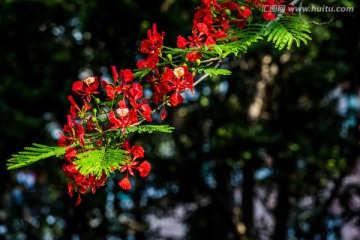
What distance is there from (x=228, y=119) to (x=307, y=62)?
4.58ft

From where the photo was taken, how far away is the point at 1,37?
6047mm

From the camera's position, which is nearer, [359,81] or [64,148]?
[64,148]

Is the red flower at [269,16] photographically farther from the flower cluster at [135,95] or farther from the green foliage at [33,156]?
the green foliage at [33,156]

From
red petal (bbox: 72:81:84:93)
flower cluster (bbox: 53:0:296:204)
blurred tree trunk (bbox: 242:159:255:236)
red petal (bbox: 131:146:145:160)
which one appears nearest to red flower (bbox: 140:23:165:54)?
flower cluster (bbox: 53:0:296:204)

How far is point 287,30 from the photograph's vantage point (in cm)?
225

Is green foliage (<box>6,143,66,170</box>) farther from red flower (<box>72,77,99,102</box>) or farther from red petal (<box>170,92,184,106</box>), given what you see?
red petal (<box>170,92,184,106</box>)

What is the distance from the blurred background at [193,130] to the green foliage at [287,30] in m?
2.91

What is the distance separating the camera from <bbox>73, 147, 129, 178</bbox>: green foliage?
1.80m

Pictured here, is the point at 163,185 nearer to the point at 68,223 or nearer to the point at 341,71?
the point at 68,223

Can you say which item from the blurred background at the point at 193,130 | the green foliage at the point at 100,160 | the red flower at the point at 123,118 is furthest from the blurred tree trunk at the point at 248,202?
the green foliage at the point at 100,160

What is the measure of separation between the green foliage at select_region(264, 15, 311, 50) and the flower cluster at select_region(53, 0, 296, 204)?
57 mm

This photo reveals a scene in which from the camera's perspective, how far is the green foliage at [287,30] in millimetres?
2197

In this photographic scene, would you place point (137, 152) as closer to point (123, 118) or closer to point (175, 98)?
point (123, 118)

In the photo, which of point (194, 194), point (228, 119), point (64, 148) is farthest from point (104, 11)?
point (64, 148)
